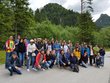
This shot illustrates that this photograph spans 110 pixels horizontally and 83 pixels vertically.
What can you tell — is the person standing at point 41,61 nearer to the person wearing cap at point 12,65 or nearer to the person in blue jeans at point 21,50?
the person in blue jeans at point 21,50

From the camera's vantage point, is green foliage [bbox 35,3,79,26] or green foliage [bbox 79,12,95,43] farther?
green foliage [bbox 35,3,79,26]

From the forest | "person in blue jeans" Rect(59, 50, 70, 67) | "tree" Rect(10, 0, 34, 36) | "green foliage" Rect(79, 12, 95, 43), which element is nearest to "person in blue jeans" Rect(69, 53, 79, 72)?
"person in blue jeans" Rect(59, 50, 70, 67)

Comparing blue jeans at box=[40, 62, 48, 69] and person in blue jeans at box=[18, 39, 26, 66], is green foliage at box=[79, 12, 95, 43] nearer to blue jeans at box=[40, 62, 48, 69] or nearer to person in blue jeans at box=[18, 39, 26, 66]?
blue jeans at box=[40, 62, 48, 69]

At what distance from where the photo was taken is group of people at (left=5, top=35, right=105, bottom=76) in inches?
640

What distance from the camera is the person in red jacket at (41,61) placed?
1708 centimetres

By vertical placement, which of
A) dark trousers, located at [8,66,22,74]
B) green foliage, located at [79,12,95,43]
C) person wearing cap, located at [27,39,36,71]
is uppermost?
green foliage, located at [79,12,95,43]

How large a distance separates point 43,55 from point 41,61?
0.47 metres

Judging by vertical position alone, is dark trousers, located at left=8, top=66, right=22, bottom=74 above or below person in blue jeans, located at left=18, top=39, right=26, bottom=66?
below

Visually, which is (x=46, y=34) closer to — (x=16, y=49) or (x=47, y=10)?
(x=16, y=49)

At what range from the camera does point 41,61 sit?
1750cm

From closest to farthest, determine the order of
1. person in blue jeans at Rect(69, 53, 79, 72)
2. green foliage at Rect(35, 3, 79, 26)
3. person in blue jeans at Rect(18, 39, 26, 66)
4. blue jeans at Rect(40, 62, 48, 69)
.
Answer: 1. person in blue jeans at Rect(18, 39, 26, 66)
2. blue jeans at Rect(40, 62, 48, 69)
3. person in blue jeans at Rect(69, 53, 79, 72)
4. green foliage at Rect(35, 3, 79, 26)

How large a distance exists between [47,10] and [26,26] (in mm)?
99244

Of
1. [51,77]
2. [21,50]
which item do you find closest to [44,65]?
[21,50]

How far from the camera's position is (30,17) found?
42.6 meters
